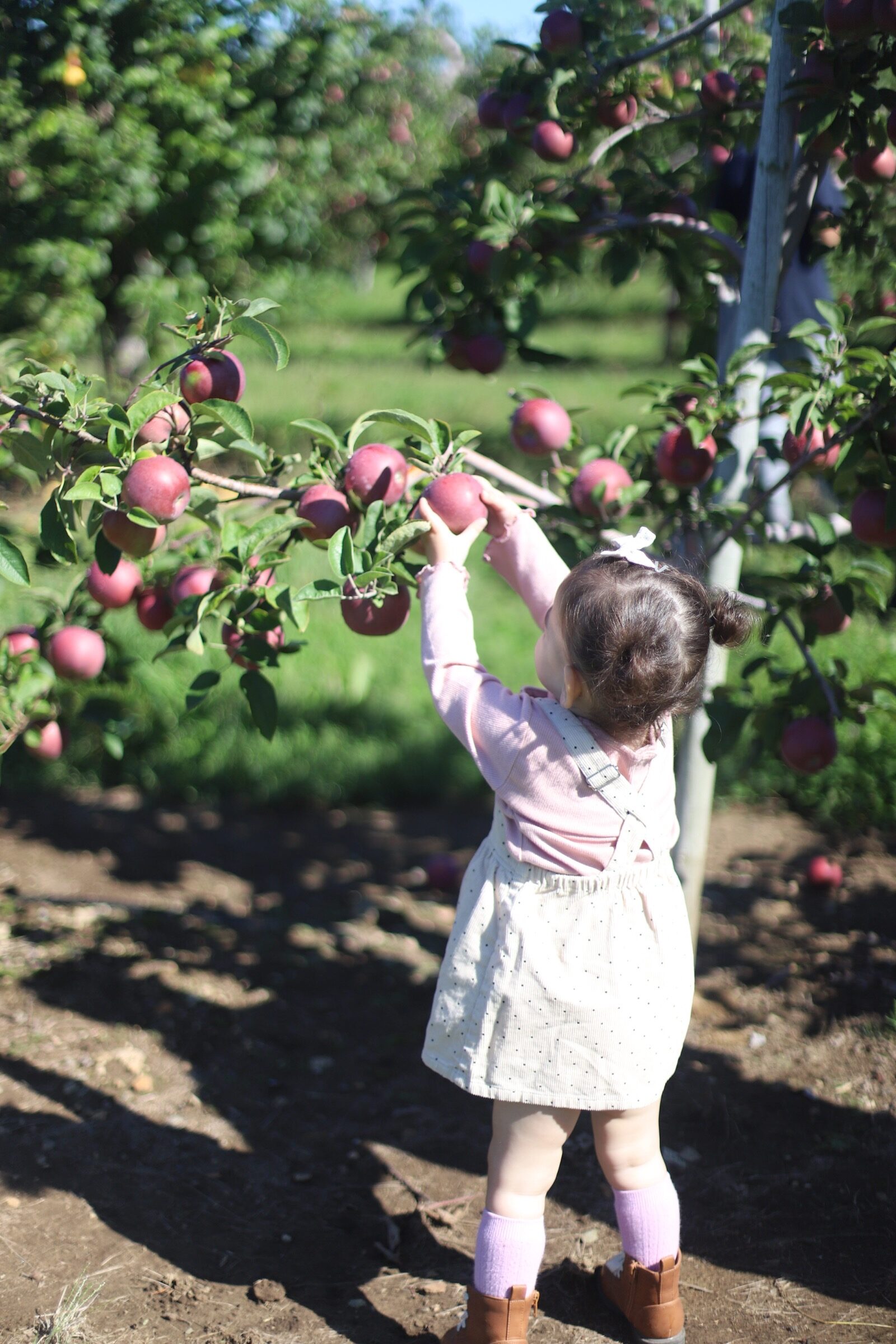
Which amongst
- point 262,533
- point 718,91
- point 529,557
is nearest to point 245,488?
point 262,533

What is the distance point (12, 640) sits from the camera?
6.38ft

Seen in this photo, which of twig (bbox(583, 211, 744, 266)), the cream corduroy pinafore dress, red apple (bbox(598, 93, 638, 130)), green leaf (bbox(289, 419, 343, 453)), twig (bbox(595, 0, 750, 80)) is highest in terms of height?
twig (bbox(595, 0, 750, 80))

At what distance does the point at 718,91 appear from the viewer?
2.06 metres

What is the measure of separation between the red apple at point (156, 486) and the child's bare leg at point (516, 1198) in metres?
0.83

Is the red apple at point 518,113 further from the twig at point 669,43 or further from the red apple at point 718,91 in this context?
the red apple at point 718,91

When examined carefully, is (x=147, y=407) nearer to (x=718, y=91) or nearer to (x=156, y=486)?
(x=156, y=486)

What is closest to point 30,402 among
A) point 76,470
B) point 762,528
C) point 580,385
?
point 76,470

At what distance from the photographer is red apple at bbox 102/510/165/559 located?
1422mm

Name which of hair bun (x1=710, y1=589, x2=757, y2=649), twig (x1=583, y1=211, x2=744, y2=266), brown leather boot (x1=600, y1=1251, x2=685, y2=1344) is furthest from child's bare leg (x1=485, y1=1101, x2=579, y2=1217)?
twig (x1=583, y1=211, x2=744, y2=266)

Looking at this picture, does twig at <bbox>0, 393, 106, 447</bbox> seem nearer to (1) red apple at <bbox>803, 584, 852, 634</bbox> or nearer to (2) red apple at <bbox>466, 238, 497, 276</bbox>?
(2) red apple at <bbox>466, 238, 497, 276</bbox>

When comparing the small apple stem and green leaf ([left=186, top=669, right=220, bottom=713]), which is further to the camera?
green leaf ([left=186, top=669, right=220, bottom=713])

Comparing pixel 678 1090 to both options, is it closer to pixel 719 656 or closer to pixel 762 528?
pixel 719 656

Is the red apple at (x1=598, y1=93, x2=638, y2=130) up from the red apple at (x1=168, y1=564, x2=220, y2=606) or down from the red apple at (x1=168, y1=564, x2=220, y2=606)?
up

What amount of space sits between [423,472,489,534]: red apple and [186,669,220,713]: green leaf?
1.50 feet
